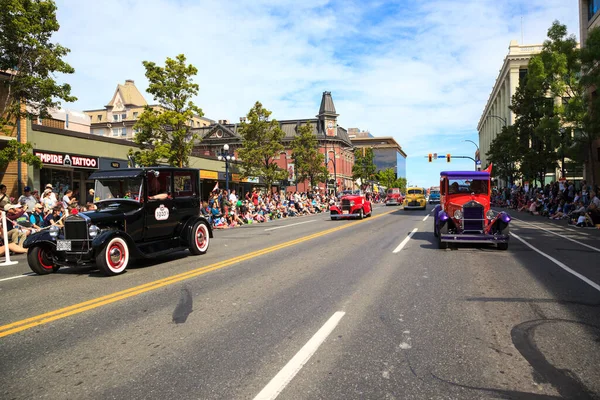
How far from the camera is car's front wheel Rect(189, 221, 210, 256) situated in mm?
10836

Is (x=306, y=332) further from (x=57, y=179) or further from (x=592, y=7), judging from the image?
(x=592, y=7)

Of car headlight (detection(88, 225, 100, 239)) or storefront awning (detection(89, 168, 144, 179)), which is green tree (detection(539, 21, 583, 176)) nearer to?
storefront awning (detection(89, 168, 144, 179))

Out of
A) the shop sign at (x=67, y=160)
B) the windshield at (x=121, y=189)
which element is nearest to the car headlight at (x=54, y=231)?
the windshield at (x=121, y=189)

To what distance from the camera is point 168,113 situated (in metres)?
27.3

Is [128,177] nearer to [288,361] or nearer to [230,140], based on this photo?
[288,361]

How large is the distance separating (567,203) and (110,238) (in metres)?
24.1

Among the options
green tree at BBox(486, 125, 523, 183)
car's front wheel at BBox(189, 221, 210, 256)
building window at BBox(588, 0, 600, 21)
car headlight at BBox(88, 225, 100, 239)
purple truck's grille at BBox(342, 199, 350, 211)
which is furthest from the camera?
green tree at BBox(486, 125, 523, 183)

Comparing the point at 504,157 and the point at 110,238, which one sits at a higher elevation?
the point at 504,157

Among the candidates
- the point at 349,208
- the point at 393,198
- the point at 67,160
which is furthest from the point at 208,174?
the point at 393,198

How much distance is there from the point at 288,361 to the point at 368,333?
1.15 metres

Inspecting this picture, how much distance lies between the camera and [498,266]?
896cm

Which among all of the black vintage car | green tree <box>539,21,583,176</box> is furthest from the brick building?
the black vintage car

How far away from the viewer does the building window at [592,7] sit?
33.2 meters

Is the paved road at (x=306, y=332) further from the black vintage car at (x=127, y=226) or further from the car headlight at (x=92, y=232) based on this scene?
the car headlight at (x=92, y=232)
